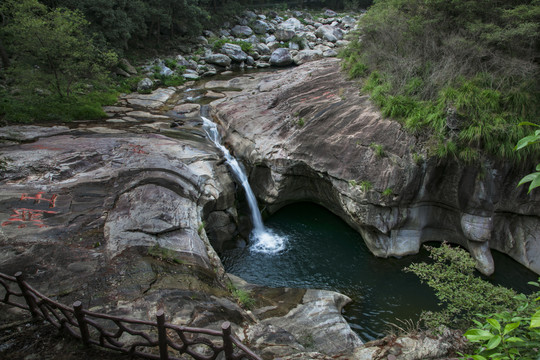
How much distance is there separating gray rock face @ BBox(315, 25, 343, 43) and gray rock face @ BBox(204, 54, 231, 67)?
15003mm

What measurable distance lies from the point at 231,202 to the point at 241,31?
2891 centimetres

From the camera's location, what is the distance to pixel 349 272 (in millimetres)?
11078

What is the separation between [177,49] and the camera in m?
29.9

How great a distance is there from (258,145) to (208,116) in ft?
19.6

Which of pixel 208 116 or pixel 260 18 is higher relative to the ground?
pixel 260 18

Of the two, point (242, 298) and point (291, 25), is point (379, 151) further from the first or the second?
point (291, 25)

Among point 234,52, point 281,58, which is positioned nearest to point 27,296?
point 281,58

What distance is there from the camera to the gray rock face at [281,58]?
29.9 m

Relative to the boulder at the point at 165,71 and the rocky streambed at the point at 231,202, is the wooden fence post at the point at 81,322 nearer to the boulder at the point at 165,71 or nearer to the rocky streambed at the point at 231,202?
the rocky streambed at the point at 231,202

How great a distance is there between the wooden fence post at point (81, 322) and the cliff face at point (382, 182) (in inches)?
345

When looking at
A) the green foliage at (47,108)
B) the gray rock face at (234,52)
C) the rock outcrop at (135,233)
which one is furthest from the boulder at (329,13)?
the rock outcrop at (135,233)

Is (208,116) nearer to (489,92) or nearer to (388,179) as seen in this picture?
(388,179)

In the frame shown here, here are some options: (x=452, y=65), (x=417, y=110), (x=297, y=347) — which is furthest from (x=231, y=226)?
(x=452, y=65)

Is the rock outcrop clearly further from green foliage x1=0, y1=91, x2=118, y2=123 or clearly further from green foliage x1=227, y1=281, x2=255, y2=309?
green foliage x1=0, y1=91, x2=118, y2=123
